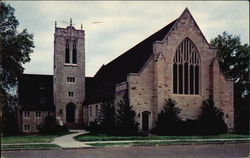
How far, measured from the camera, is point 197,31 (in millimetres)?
42688

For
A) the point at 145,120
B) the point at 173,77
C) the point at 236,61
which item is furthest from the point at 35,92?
the point at 236,61

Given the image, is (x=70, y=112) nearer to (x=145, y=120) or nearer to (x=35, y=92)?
(x=35, y=92)

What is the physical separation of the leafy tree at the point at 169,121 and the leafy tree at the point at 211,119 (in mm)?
2959

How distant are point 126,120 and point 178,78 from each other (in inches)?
321

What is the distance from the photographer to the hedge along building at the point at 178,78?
131ft

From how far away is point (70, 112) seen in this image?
59125 mm

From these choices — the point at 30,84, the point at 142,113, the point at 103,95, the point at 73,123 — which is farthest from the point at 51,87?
the point at 142,113

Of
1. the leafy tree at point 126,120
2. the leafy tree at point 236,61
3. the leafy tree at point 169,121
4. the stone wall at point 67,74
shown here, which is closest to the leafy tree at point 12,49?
the leafy tree at point 126,120

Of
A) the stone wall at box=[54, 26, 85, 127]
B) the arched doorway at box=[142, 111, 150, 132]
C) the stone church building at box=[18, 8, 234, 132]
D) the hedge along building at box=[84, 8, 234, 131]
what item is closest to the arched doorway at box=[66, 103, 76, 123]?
the stone wall at box=[54, 26, 85, 127]

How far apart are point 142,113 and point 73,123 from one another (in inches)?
831

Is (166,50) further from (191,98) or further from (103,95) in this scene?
(103,95)

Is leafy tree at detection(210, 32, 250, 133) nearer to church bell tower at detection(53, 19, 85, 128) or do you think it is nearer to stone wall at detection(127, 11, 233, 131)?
stone wall at detection(127, 11, 233, 131)

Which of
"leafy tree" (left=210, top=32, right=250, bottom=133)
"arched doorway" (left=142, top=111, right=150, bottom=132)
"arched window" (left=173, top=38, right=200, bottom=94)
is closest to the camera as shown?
"arched doorway" (left=142, top=111, right=150, bottom=132)

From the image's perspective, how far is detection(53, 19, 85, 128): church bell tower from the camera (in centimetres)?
5806
